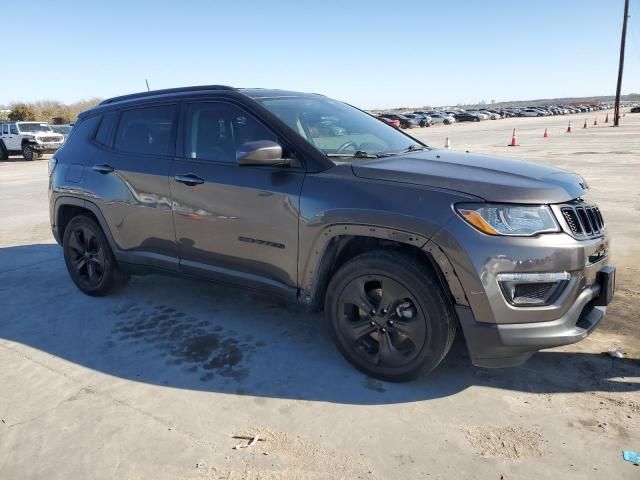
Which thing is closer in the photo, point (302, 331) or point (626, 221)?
point (302, 331)

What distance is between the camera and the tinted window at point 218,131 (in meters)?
3.71

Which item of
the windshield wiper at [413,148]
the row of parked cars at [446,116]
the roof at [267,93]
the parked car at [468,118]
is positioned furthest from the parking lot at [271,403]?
the parked car at [468,118]

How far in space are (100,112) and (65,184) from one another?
758mm

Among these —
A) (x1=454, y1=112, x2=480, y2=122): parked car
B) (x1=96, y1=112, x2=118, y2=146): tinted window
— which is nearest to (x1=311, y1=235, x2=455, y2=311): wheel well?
(x1=96, y1=112, x2=118, y2=146): tinted window

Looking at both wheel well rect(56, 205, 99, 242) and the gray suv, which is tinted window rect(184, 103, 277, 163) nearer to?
the gray suv

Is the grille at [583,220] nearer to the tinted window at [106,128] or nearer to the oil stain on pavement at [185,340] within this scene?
the oil stain on pavement at [185,340]

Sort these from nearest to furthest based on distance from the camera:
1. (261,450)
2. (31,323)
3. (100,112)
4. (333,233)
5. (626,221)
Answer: (261,450), (333,233), (31,323), (100,112), (626,221)

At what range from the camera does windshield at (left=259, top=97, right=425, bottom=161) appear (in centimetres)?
365

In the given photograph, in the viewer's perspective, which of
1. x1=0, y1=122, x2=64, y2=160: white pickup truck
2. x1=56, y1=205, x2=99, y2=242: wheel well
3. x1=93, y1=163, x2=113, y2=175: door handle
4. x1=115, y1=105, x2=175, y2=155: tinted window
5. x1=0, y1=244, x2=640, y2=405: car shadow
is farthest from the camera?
x1=0, y1=122, x2=64, y2=160: white pickup truck

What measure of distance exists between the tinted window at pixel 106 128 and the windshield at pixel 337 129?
5.63 feet

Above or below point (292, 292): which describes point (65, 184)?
above

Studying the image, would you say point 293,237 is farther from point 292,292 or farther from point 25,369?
point 25,369

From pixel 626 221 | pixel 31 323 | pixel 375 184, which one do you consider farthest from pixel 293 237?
pixel 626 221

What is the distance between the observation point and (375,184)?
309 cm
